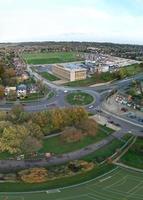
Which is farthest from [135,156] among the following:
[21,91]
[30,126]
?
[21,91]

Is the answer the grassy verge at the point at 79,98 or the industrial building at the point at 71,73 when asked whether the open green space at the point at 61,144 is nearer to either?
the grassy verge at the point at 79,98

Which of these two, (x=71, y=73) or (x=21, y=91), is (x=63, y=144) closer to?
(x=21, y=91)

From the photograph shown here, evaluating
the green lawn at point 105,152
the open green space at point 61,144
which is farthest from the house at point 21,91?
the green lawn at point 105,152

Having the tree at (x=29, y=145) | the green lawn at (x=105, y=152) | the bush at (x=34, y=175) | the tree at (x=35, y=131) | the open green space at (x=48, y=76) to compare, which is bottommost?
the bush at (x=34, y=175)

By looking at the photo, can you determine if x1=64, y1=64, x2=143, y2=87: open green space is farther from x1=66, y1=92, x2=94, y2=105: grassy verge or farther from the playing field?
the playing field

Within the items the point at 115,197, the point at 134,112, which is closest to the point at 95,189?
the point at 115,197

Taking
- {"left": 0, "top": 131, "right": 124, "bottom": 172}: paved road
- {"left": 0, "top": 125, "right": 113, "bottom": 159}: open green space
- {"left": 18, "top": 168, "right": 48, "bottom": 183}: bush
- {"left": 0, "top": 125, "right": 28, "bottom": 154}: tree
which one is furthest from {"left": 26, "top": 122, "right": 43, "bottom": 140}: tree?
{"left": 18, "top": 168, "right": 48, "bottom": 183}: bush
